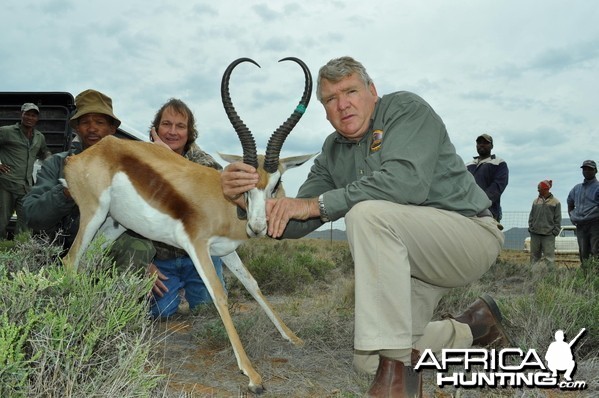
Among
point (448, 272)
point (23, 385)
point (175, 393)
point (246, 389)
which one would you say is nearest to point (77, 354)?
point (23, 385)

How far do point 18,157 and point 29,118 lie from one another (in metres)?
0.91

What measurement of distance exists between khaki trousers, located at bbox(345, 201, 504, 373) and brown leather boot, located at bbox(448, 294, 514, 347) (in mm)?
101

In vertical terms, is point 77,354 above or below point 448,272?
below

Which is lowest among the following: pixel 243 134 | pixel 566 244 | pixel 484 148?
pixel 566 244

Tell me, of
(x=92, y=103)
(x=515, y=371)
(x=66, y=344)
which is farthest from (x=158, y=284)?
(x=515, y=371)

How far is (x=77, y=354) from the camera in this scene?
268 cm

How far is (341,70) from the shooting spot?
369 cm

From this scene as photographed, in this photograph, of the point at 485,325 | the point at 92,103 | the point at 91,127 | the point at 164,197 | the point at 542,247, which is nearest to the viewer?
the point at 485,325

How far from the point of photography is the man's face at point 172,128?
5742mm

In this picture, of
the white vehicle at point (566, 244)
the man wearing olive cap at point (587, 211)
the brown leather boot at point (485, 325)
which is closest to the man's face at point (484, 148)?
the man wearing olive cap at point (587, 211)

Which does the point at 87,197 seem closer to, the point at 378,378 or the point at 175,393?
the point at 175,393

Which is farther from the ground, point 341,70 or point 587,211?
point 341,70

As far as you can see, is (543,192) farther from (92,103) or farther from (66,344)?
(66,344)

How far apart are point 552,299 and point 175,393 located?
10.6 feet
